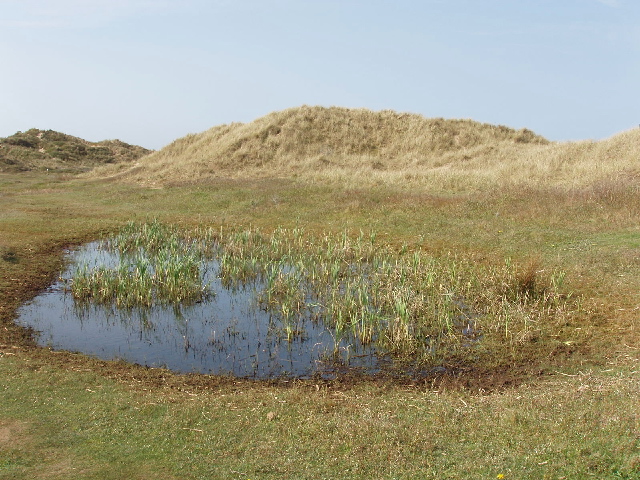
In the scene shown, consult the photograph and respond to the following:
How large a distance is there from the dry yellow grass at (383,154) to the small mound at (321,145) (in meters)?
0.07

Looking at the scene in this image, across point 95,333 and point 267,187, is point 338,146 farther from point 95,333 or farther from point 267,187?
point 95,333

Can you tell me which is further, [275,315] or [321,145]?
[321,145]

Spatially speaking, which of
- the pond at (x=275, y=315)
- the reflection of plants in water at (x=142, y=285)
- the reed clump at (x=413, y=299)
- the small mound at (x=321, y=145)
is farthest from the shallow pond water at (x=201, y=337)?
the small mound at (x=321, y=145)

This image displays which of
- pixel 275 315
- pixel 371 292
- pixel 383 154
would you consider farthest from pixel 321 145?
pixel 275 315

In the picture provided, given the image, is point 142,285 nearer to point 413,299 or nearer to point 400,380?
point 413,299

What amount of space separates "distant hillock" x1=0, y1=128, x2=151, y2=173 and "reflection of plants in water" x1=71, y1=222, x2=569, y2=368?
107ft

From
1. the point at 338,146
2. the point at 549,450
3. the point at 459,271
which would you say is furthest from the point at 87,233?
the point at 338,146

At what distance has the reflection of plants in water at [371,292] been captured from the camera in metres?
9.88

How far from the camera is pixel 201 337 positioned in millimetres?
10398

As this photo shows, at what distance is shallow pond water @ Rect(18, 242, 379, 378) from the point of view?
9125mm

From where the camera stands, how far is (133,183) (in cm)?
3216

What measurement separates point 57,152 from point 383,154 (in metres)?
30.2

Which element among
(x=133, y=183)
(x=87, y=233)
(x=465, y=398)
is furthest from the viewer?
(x=133, y=183)

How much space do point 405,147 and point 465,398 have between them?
109 feet
